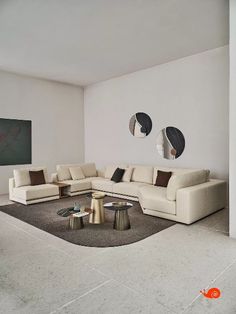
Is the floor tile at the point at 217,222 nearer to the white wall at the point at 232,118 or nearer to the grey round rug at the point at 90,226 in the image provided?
the white wall at the point at 232,118

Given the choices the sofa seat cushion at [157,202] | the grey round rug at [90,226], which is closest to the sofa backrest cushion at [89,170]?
the grey round rug at [90,226]

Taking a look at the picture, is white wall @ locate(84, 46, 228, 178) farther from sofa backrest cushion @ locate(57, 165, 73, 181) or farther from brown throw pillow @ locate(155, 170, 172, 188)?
sofa backrest cushion @ locate(57, 165, 73, 181)

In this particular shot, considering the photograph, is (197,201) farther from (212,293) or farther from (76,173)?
(76,173)

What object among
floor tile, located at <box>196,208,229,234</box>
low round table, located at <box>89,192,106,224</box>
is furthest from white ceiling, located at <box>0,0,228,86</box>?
floor tile, located at <box>196,208,229,234</box>

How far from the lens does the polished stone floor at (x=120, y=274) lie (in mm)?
1963

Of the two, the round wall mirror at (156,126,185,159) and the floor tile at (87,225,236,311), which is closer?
the floor tile at (87,225,236,311)

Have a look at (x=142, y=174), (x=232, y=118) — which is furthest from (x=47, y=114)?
(x=232, y=118)

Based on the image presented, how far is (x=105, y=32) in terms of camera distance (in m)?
4.34

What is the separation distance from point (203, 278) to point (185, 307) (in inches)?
20.2

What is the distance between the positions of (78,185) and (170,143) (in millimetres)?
2594

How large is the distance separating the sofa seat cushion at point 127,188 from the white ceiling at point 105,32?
9.82 ft

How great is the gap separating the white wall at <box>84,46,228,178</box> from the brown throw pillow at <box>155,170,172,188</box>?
24.1 inches

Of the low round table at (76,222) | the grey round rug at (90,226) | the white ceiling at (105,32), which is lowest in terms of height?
the grey round rug at (90,226)

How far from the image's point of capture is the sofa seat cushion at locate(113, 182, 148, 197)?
5528mm
